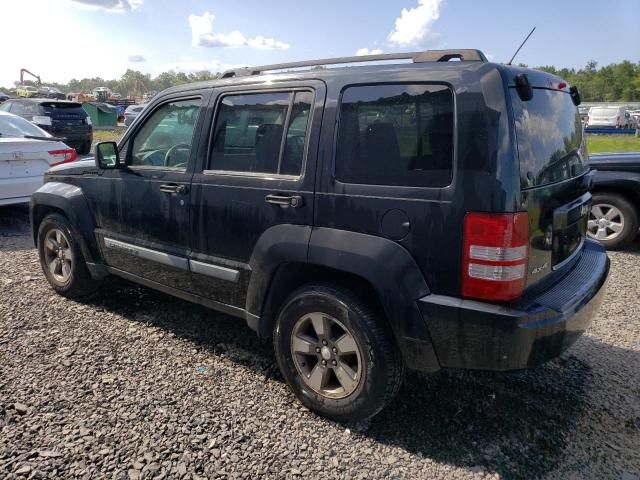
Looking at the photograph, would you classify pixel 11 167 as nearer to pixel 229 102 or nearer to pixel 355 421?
pixel 229 102

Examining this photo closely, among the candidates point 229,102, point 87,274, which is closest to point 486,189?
point 229,102

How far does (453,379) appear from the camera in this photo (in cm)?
329

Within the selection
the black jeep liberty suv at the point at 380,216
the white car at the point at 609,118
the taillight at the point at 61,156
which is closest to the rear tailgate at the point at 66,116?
the taillight at the point at 61,156

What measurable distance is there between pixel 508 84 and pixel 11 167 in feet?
22.4

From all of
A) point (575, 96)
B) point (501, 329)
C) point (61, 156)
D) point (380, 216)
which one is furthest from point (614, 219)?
point (61, 156)

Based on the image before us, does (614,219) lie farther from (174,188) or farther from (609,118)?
(609,118)

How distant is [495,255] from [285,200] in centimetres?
119

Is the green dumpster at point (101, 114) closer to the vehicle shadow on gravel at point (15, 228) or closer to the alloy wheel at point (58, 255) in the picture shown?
the vehicle shadow on gravel at point (15, 228)

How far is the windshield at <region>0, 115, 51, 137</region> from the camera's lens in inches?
318

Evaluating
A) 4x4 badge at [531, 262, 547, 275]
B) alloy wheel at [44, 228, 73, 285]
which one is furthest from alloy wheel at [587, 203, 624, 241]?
alloy wheel at [44, 228, 73, 285]

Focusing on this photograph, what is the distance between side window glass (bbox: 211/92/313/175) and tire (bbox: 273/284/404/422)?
781mm

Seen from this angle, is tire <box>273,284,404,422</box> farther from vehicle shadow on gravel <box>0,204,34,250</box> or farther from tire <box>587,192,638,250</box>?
vehicle shadow on gravel <box>0,204,34,250</box>

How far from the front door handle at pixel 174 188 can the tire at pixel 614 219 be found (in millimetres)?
4811

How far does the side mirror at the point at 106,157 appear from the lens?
Answer: 3.84 m
